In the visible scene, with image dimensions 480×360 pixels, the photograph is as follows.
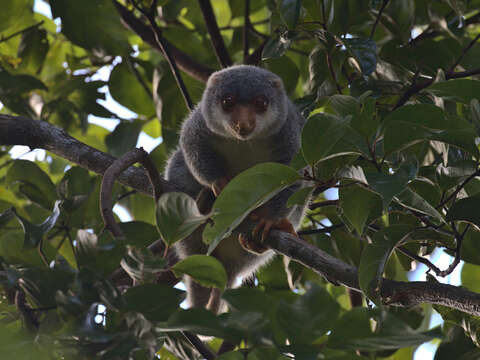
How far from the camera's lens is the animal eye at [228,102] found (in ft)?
12.2

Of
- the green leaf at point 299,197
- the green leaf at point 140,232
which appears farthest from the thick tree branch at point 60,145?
the green leaf at point 299,197

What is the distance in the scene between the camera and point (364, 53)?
2926 mm

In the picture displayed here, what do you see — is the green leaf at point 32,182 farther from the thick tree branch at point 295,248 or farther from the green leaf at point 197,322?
the green leaf at point 197,322

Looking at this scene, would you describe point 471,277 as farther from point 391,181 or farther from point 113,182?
point 113,182

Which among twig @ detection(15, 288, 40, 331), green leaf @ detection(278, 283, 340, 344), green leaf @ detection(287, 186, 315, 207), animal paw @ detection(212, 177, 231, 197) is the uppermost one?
green leaf @ detection(278, 283, 340, 344)

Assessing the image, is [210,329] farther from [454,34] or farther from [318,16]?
[454,34]

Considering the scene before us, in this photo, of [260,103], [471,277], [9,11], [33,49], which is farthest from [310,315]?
[33,49]

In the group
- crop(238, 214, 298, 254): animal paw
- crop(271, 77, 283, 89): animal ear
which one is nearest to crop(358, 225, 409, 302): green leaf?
crop(238, 214, 298, 254): animal paw

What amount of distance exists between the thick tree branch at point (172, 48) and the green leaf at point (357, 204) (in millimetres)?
2420

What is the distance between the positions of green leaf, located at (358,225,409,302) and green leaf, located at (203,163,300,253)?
0.45m


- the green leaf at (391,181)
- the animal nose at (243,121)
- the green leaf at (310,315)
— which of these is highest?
the green leaf at (391,181)

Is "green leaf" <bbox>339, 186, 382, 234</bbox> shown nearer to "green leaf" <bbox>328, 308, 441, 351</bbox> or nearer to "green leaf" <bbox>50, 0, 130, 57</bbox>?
"green leaf" <bbox>328, 308, 441, 351</bbox>

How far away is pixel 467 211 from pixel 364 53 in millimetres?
1070

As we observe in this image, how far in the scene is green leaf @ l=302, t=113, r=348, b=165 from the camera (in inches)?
75.0
